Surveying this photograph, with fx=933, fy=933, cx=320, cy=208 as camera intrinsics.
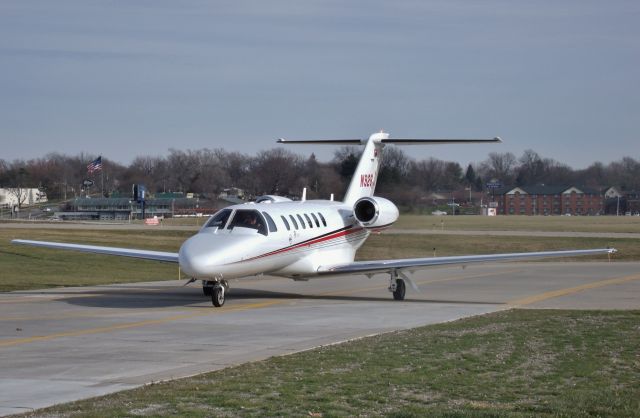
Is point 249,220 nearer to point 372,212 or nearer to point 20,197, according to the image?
point 372,212

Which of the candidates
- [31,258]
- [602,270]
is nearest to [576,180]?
[602,270]

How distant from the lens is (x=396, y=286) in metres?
25.7

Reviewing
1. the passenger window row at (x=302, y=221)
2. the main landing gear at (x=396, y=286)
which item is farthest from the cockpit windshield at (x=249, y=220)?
the main landing gear at (x=396, y=286)

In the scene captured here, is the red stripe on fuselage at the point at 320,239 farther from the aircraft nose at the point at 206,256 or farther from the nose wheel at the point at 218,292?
the nose wheel at the point at 218,292

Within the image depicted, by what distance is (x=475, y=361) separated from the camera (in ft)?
43.5

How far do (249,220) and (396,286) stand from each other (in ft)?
15.7

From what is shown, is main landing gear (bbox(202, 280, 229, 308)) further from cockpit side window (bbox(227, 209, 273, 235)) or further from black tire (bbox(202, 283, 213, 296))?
cockpit side window (bbox(227, 209, 273, 235))

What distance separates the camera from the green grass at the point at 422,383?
9.80 meters

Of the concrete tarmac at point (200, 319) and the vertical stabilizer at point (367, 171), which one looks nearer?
the concrete tarmac at point (200, 319)

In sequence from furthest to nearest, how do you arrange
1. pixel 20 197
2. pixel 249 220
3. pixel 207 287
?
pixel 20 197 < pixel 207 287 < pixel 249 220

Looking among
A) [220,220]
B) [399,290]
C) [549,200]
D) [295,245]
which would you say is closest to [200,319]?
[220,220]

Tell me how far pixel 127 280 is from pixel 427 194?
12.7 metres

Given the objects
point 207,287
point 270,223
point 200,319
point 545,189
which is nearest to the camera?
point 200,319

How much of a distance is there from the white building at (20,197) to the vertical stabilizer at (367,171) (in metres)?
81.9
